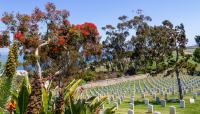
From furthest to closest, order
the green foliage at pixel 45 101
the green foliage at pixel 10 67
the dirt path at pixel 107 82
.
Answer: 1. the dirt path at pixel 107 82
2. the green foliage at pixel 45 101
3. the green foliage at pixel 10 67

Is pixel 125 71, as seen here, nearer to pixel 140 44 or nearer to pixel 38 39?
pixel 140 44

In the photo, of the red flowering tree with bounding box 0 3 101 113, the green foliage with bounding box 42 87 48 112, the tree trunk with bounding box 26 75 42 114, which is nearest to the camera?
the tree trunk with bounding box 26 75 42 114

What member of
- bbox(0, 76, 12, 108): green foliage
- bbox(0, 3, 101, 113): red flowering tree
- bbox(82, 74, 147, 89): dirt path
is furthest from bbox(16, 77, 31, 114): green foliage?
bbox(82, 74, 147, 89): dirt path

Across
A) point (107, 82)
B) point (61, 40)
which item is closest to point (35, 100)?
point (61, 40)

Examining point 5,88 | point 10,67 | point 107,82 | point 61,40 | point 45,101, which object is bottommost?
point 45,101

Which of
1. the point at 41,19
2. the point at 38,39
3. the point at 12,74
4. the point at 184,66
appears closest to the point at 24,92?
the point at 12,74

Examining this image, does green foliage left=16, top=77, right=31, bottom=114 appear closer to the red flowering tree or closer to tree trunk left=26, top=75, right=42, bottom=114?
tree trunk left=26, top=75, right=42, bottom=114

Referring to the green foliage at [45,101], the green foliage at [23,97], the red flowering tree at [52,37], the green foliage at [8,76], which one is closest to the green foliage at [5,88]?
the green foliage at [8,76]

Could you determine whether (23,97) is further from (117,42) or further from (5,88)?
(117,42)

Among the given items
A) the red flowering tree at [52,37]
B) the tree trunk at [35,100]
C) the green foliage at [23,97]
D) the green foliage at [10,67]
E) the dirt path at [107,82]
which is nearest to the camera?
the green foliage at [10,67]

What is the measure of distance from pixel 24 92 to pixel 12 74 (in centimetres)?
127

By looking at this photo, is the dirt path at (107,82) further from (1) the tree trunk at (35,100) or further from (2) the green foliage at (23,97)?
(1) the tree trunk at (35,100)

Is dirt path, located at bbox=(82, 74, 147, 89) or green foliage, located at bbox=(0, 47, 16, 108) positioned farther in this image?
dirt path, located at bbox=(82, 74, 147, 89)

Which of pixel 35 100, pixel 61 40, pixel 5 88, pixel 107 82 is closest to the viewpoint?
pixel 5 88
